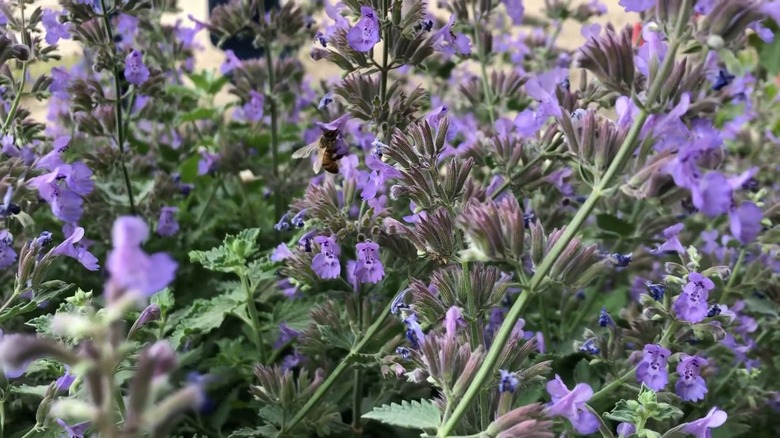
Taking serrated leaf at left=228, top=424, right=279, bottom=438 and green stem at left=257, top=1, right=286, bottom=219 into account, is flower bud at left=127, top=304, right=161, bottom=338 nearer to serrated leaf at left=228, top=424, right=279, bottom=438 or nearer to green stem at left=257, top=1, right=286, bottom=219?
serrated leaf at left=228, top=424, right=279, bottom=438

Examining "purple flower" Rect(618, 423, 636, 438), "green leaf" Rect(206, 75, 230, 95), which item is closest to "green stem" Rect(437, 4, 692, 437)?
"purple flower" Rect(618, 423, 636, 438)

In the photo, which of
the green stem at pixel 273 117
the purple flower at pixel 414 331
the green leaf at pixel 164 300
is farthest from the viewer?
the green stem at pixel 273 117

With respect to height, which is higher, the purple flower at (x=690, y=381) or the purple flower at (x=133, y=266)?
the purple flower at (x=133, y=266)

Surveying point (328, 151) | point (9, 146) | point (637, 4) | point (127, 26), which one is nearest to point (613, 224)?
point (328, 151)

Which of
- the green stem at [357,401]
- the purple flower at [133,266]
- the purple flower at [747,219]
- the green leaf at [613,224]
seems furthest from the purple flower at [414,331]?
the green leaf at [613,224]

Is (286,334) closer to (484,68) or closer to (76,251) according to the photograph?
(76,251)

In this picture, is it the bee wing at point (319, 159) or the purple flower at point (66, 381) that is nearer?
the purple flower at point (66, 381)

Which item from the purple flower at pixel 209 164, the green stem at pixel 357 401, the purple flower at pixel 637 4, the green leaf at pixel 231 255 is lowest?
the green stem at pixel 357 401

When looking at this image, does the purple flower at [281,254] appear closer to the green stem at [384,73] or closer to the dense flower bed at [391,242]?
the dense flower bed at [391,242]

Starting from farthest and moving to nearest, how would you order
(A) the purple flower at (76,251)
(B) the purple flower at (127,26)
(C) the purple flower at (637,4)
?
(B) the purple flower at (127,26), (A) the purple flower at (76,251), (C) the purple flower at (637,4)
